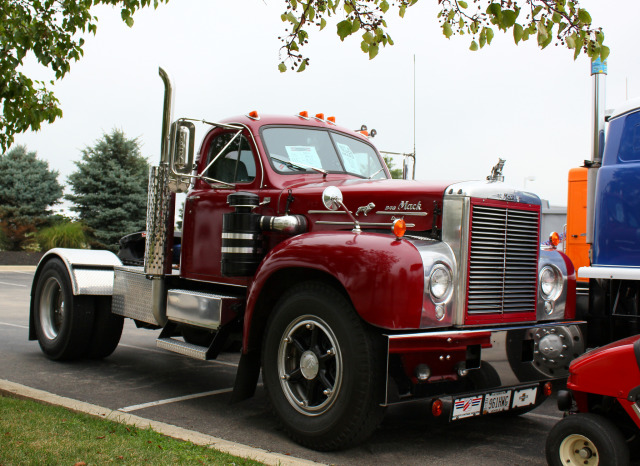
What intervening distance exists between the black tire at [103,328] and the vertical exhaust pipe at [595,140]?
4878 millimetres

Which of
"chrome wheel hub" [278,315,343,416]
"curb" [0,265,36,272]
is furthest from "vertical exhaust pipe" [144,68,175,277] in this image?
"curb" [0,265,36,272]

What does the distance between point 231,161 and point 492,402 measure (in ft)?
10.5

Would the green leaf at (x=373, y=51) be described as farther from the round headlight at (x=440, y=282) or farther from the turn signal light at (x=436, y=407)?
the turn signal light at (x=436, y=407)

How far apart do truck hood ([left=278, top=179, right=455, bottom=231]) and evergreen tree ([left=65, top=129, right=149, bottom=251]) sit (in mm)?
24045

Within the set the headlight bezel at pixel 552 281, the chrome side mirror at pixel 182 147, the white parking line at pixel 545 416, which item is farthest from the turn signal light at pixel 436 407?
the chrome side mirror at pixel 182 147

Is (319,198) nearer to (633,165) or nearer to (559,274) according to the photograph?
(559,274)

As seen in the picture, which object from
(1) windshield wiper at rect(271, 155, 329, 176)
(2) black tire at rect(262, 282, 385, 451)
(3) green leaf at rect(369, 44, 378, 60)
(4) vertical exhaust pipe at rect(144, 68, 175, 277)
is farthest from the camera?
(4) vertical exhaust pipe at rect(144, 68, 175, 277)

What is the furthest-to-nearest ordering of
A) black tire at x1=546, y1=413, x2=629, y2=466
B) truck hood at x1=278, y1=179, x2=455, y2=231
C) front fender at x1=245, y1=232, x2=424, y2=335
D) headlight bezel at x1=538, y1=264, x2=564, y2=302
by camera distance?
1. headlight bezel at x1=538, y1=264, x2=564, y2=302
2. truck hood at x1=278, y1=179, x2=455, y2=231
3. front fender at x1=245, y1=232, x2=424, y2=335
4. black tire at x1=546, y1=413, x2=629, y2=466

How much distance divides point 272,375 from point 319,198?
1.41 m

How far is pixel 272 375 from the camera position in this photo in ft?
16.4

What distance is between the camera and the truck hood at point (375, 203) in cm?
489

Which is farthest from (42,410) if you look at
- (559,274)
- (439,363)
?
(559,274)

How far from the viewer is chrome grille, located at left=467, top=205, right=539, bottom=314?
15.5 feet

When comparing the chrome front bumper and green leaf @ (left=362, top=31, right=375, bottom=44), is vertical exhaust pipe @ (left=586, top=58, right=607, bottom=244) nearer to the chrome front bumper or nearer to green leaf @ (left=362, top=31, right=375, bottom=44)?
the chrome front bumper
